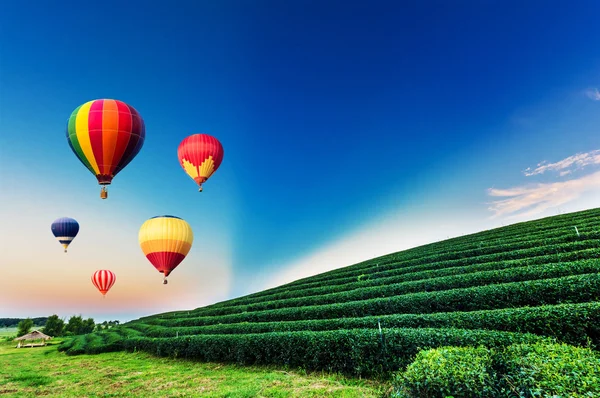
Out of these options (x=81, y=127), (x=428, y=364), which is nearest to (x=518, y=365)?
(x=428, y=364)

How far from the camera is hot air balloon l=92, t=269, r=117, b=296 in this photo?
2686cm

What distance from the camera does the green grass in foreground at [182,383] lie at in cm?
695

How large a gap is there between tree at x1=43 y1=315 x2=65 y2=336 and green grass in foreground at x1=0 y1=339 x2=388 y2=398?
5037 centimetres

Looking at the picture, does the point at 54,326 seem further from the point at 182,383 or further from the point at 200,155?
the point at 182,383

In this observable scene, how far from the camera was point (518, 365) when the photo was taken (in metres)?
3.93

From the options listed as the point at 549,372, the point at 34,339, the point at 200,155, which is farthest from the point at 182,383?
the point at 34,339

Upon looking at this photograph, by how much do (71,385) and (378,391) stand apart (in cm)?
1011

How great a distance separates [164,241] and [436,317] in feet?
46.3

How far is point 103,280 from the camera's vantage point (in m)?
27.2

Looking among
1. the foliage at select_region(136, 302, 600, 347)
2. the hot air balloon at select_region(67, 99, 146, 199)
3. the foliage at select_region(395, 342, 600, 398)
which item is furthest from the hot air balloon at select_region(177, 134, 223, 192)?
the foliage at select_region(395, 342, 600, 398)

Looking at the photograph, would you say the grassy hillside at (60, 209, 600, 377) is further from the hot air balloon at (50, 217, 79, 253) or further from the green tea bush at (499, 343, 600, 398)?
the hot air balloon at (50, 217, 79, 253)

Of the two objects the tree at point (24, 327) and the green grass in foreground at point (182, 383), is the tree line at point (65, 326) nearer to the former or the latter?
the tree at point (24, 327)

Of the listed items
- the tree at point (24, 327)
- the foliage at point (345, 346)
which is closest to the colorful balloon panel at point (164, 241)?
the foliage at point (345, 346)

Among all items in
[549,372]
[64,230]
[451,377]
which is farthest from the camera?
[64,230]
